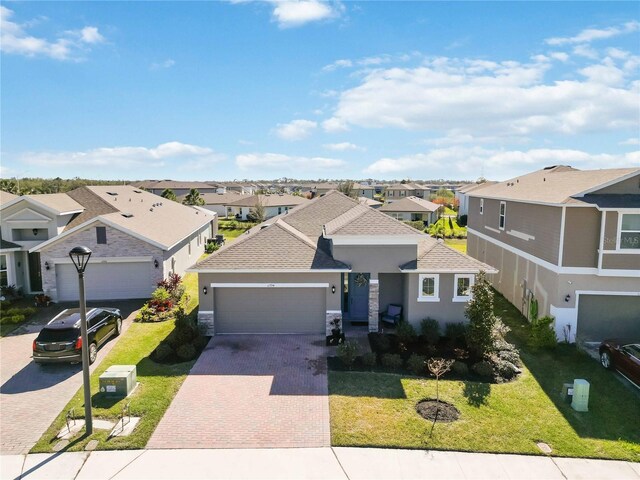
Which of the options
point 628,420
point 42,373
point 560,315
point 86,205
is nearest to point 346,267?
point 560,315

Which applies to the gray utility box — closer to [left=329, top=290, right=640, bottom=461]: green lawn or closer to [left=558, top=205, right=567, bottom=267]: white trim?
[left=329, top=290, right=640, bottom=461]: green lawn

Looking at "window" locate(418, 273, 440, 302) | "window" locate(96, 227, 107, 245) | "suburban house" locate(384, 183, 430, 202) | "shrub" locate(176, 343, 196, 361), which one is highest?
"suburban house" locate(384, 183, 430, 202)

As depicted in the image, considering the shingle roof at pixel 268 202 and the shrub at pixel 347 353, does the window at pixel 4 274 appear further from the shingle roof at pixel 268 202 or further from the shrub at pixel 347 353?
the shingle roof at pixel 268 202

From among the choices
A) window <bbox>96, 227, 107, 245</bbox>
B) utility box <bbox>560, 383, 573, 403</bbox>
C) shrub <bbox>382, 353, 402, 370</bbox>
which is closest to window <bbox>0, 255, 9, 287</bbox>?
window <bbox>96, 227, 107, 245</bbox>

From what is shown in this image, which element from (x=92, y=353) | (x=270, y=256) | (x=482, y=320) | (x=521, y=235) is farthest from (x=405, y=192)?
(x=92, y=353)

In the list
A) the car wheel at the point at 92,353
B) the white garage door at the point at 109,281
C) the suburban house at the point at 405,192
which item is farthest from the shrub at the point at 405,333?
the suburban house at the point at 405,192

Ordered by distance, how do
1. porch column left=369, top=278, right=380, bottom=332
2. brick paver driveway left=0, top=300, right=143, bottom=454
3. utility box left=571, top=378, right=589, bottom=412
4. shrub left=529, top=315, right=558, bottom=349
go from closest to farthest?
brick paver driveway left=0, top=300, right=143, bottom=454
utility box left=571, top=378, right=589, bottom=412
shrub left=529, top=315, right=558, bottom=349
porch column left=369, top=278, right=380, bottom=332
